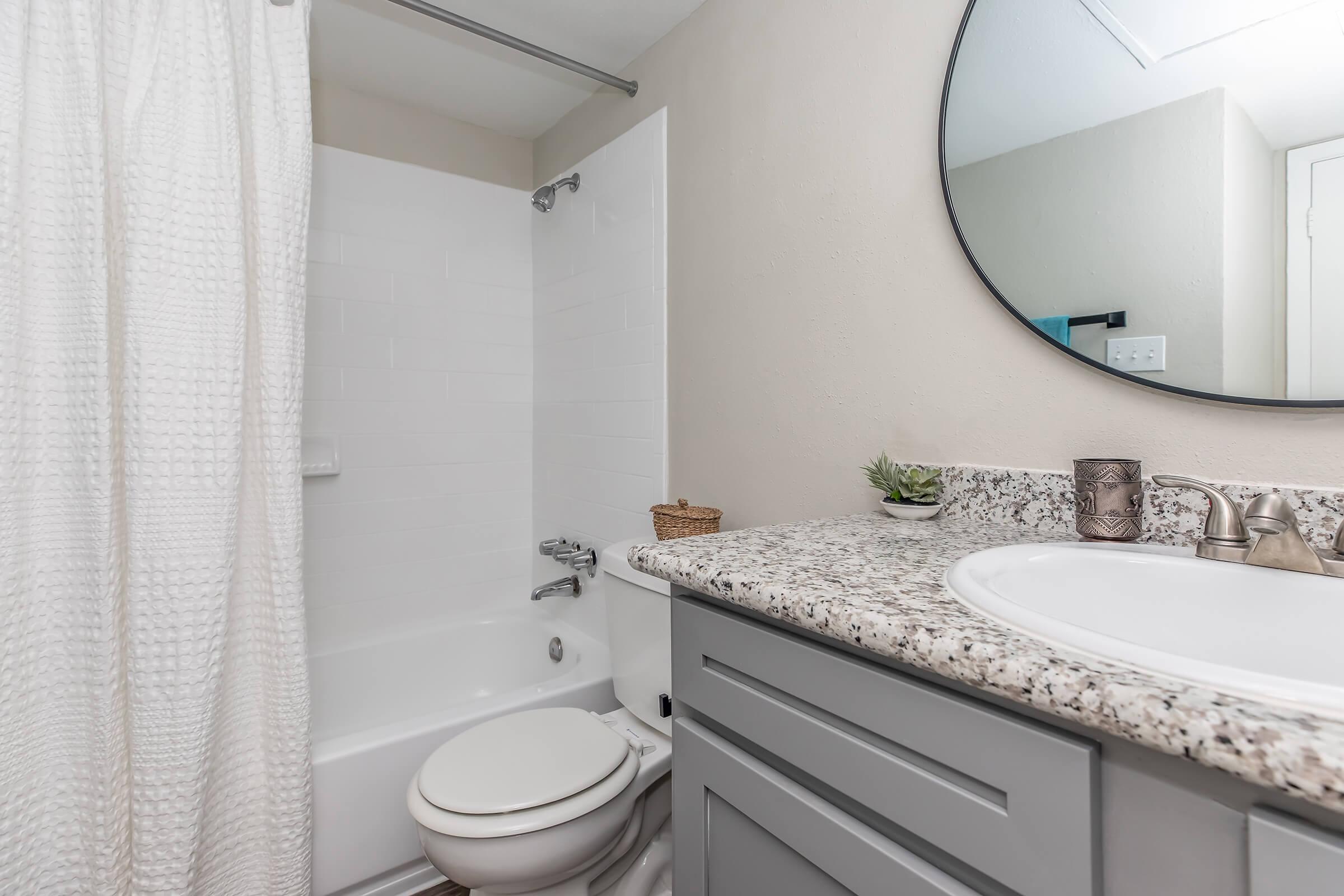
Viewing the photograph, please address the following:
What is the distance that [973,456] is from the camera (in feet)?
3.67

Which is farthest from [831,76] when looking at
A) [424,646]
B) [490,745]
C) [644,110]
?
[424,646]

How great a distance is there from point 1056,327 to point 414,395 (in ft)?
6.68

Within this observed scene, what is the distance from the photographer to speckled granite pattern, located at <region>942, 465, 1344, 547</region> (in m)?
0.77

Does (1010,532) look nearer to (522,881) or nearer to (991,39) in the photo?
(991,39)

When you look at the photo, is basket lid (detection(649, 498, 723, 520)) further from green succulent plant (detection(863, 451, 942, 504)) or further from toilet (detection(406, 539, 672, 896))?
green succulent plant (detection(863, 451, 942, 504))

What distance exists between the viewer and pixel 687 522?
1555mm

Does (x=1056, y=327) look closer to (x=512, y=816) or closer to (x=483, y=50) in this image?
(x=512, y=816)

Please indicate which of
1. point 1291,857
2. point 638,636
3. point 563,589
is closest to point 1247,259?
point 1291,857

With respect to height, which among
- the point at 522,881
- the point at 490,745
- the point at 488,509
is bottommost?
the point at 522,881

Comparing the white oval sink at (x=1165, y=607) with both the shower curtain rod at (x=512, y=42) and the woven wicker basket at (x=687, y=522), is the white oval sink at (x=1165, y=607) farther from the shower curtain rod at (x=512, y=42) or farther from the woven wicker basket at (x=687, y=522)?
the shower curtain rod at (x=512, y=42)

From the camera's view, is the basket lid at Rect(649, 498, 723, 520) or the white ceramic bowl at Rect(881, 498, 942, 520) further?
the basket lid at Rect(649, 498, 723, 520)

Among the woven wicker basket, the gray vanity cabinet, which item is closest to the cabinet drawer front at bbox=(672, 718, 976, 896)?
the gray vanity cabinet

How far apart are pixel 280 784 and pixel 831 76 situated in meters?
1.90

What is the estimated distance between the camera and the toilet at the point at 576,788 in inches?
45.3
